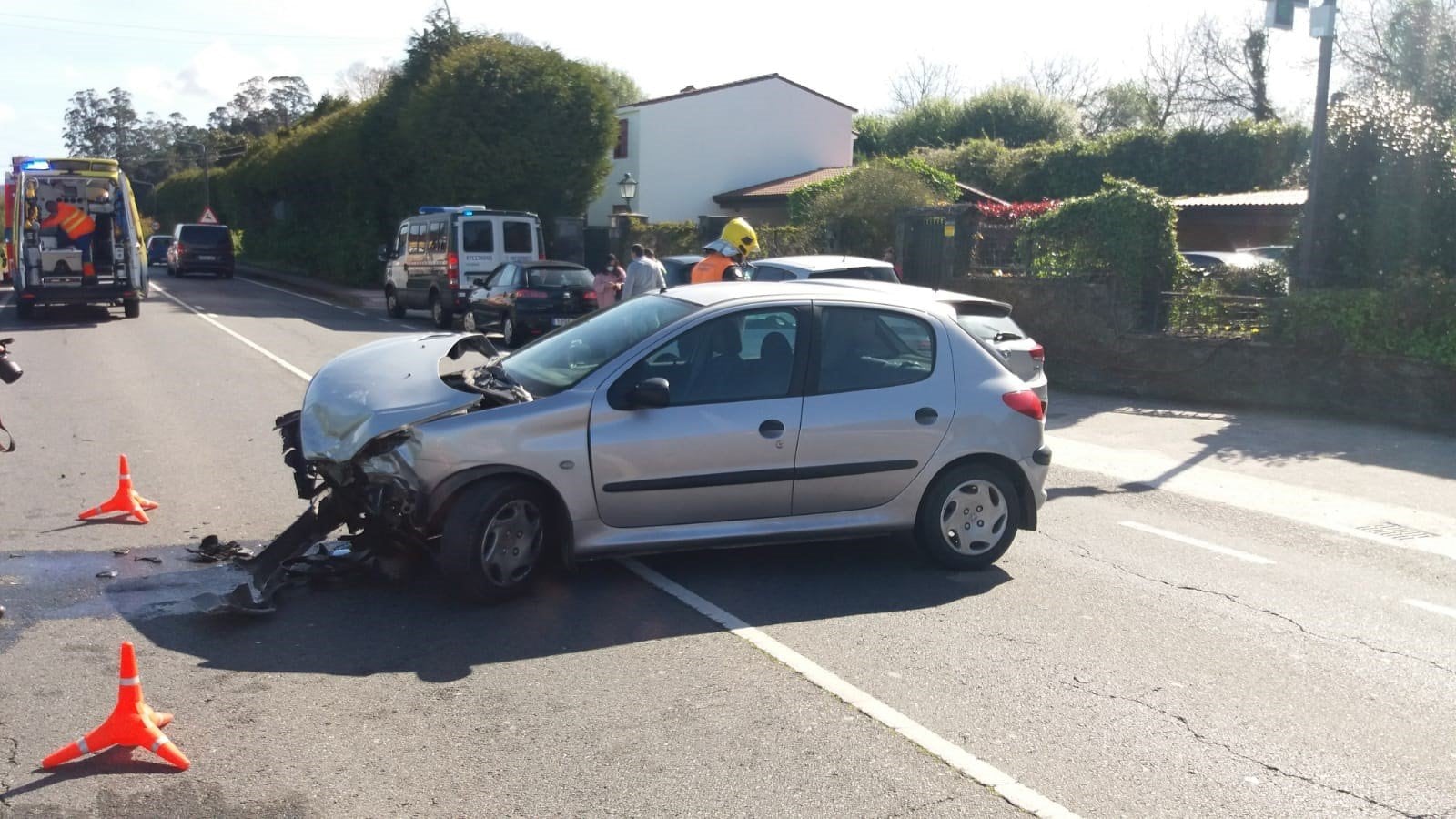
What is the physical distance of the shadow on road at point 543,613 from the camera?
566 centimetres

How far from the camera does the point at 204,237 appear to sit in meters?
44.1

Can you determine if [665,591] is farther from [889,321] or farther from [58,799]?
[58,799]

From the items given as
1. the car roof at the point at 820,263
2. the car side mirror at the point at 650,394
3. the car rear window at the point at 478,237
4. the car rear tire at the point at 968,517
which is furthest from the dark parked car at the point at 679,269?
the car side mirror at the point at 650,394

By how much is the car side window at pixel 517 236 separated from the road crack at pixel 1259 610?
18.9 metres

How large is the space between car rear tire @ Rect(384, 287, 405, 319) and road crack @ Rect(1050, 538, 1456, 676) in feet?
73.0

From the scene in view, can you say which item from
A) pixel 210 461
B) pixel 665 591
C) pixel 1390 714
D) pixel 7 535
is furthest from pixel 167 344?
pixel 1390 714

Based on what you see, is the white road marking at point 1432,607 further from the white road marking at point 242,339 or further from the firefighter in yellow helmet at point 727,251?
the white road marking at point 242,339

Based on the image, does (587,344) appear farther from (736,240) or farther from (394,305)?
(394,305)

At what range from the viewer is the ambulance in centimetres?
2339

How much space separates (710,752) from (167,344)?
57.8 ft

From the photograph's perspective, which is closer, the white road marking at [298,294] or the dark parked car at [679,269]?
the dark parked car at [679,269]

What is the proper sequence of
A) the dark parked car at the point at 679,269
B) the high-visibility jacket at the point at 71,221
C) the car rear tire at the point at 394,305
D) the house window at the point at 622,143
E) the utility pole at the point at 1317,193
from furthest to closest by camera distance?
the house window at the point at 622,143 < the car rear tire at the point at 394,305 < the high-visibility jacket at the point at 71,221 < the dark parked car at the point at 679,269 < the utility pole at the point at 1317,193

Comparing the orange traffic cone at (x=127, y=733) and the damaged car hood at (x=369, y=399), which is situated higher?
the damaged car hood at (x=369, y=399)

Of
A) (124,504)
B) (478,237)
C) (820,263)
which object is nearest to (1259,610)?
(124,504)
